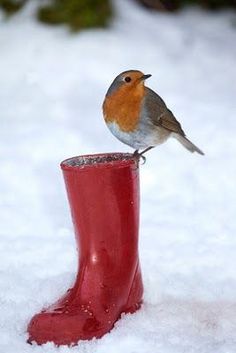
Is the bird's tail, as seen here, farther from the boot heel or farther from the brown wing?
the boot heel

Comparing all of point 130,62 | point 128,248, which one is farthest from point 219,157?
point 128,248

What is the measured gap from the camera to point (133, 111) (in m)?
2.74

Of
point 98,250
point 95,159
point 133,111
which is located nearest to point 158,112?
point 133,111

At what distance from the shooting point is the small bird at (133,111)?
2.71m

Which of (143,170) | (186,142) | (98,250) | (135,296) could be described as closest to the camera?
(98,250)

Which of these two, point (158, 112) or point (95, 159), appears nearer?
point (95, 159)

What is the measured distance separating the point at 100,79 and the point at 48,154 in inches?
43.6

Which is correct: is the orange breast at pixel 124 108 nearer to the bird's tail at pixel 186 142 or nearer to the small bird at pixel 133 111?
the small bird at pixel 133 111

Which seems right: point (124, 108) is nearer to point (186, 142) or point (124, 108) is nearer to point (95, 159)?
point (95, 159)

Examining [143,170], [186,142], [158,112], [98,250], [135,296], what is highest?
[158,112]

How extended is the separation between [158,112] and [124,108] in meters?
0.17

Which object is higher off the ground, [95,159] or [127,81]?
[127,81]

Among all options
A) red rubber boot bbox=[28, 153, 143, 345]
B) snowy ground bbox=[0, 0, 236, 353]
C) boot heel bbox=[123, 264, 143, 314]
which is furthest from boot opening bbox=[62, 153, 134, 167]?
snowy ground bbox=[0, 0, 236, 353]

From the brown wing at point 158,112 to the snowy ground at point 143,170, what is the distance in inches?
22.2
